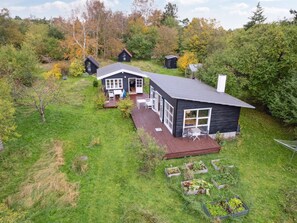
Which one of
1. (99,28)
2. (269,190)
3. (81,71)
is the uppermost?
(99,28)

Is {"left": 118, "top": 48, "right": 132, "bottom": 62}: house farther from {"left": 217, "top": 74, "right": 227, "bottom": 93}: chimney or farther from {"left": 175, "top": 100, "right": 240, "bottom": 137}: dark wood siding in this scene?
{"left": 175, "top": 100, "right": 240, "bottom": 137}: dark wood siding

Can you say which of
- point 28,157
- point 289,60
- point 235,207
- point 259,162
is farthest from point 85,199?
point 289,60

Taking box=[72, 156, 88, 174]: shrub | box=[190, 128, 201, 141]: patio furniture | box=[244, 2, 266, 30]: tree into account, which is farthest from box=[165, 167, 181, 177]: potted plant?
box=[244, 2, 266, 30]: tree

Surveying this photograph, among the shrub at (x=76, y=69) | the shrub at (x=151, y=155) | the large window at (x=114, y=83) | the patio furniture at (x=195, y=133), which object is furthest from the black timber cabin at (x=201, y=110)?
the shrub at (x=76, y=69)

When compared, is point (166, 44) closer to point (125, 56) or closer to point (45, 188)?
point (125, 56)

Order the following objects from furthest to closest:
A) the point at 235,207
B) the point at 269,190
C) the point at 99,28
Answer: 1. the point at 99,28
2. the point at 269,190
3. the point at 235,207

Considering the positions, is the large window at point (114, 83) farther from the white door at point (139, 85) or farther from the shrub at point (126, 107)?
the shrub at point (126, 107)

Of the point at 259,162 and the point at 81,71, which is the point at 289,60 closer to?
the point at 259,162
